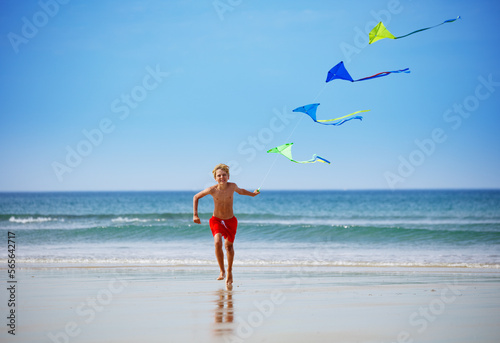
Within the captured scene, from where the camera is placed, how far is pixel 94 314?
587 cm

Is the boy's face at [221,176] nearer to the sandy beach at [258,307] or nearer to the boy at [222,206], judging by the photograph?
the boy at [222,206]

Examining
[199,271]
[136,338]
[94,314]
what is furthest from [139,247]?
[136,338]

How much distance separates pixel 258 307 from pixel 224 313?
48 centimetres

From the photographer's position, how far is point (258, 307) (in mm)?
6230

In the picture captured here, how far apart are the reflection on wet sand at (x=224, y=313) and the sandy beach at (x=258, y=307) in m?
0.01

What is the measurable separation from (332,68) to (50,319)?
456 cm

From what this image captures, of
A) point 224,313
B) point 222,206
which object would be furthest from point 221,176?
point 224,313

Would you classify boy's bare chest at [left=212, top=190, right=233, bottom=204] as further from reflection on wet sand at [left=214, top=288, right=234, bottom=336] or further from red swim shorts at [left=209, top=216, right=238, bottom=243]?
reflection on wet sand at [left=214, top=288, right=234, bottom=336]

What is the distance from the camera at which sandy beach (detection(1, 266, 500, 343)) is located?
5.02 metres

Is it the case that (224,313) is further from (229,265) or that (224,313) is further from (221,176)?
(221,176)

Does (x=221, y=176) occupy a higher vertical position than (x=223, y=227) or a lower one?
higher

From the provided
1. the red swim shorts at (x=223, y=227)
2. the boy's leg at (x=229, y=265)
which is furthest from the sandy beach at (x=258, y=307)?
the red swim shorts at (x=223, y=227)

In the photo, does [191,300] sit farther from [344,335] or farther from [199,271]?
[199,271]

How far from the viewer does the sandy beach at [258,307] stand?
502 cm
